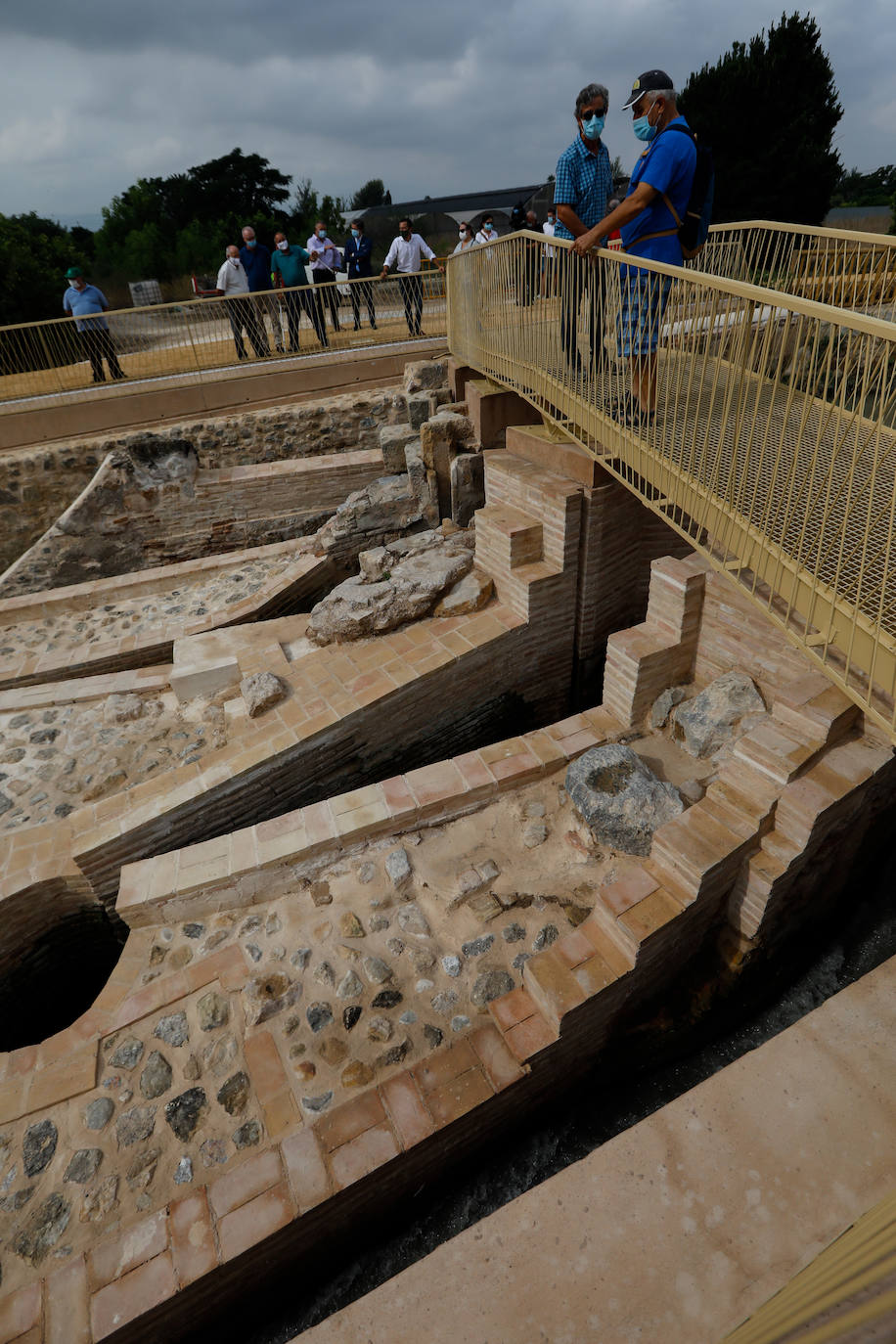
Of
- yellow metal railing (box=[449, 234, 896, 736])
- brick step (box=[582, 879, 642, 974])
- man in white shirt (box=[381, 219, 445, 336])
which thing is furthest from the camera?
man in white shirt (box=[381, 219, 445, 336])

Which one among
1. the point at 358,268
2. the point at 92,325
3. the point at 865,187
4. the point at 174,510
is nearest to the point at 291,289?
the point at 358,268

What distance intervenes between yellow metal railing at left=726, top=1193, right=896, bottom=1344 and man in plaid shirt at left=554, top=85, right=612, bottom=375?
434 cm

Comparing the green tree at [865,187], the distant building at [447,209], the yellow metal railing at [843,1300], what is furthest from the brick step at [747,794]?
the green tree at [865,187]

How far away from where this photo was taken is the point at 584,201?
4.38 meters

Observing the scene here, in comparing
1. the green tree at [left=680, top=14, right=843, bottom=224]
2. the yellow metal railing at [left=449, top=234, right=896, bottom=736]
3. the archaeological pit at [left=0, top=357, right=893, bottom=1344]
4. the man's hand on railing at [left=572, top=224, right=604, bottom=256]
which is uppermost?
the green tree at [left=680, top=14, right=843, bottom=224]

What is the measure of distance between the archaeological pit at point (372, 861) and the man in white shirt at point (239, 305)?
466cm

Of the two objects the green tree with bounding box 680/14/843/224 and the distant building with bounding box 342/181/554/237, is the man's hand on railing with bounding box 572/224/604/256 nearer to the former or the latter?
the green tree with bounding box 680/14/843/224

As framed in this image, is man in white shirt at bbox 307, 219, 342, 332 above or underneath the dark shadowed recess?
above

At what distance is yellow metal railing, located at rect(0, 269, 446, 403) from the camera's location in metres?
9.35

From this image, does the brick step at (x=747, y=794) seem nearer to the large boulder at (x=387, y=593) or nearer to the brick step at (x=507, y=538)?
the brick step at (x=507, y=538)

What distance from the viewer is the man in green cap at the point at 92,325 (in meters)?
9.16

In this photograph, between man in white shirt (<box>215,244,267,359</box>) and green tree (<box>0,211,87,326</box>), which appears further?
green tree (<box>0,211,87,326</box>)

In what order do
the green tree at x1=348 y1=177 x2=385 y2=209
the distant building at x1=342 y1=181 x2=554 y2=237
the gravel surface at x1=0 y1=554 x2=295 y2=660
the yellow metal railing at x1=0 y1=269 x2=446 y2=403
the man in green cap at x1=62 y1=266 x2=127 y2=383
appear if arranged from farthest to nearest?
the green tree at x1=348 y1=177 x2=385 y2=209
the distant building at x1=342 y1=181 x2=554 y2=237
the yellow metal railing at x1=0 y1=269 x2=446 y2=403
the man in green cap at x1=62 y1=266 x2=127 y2=383
the gravel surface at x1=0 y1=554 x2=295 y2=660

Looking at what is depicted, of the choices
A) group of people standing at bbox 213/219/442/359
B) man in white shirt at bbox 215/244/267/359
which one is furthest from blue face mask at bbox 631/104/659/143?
man in white shirt at bbox 215/244/267/359
